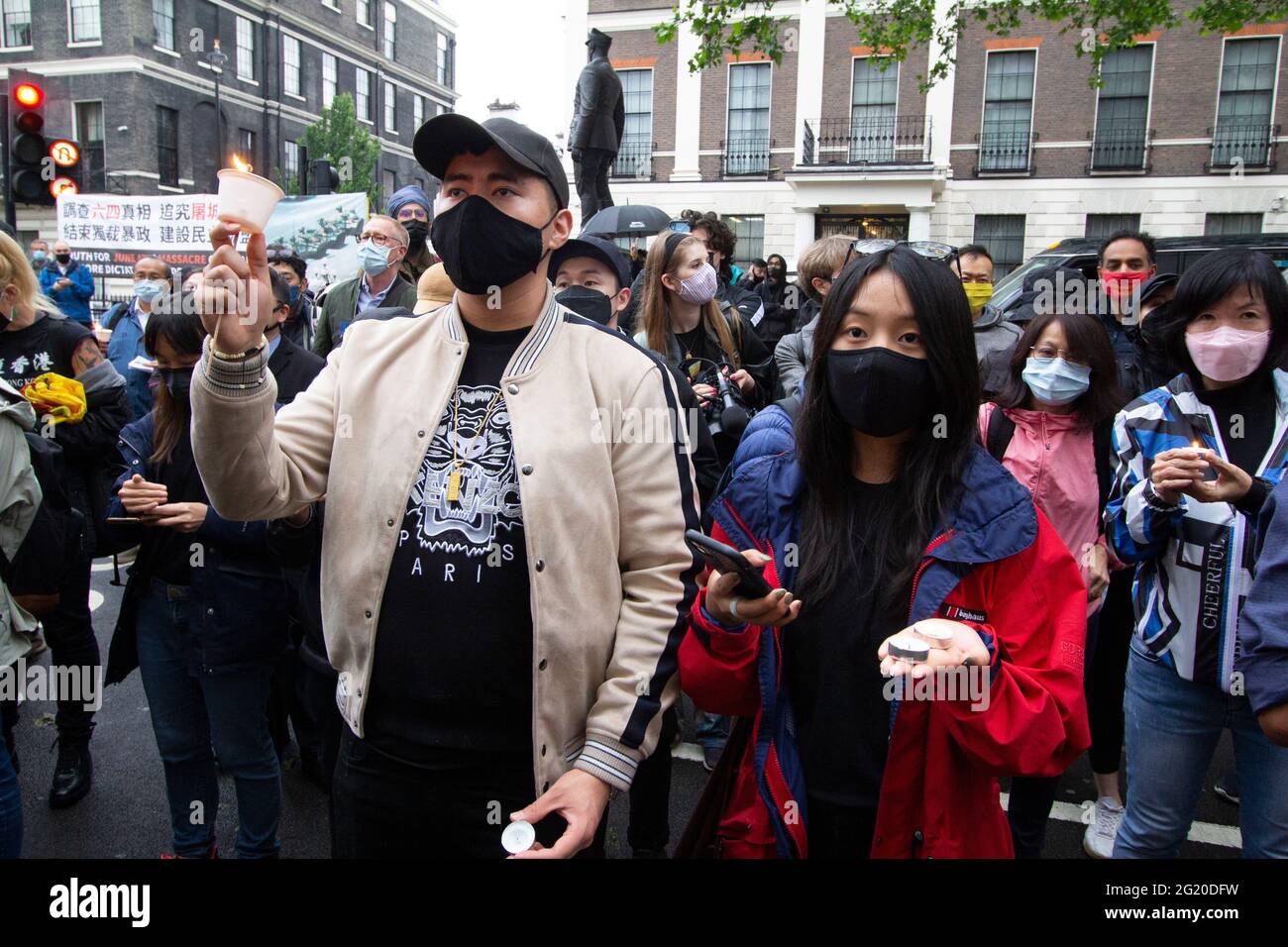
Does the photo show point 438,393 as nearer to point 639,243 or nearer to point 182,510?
point 182,510

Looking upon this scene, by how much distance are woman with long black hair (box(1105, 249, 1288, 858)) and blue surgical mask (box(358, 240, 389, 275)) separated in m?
4.62

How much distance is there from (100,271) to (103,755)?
36.4 ft

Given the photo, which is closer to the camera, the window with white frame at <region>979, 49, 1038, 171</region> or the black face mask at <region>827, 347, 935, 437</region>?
the black face mask at <region>827, 347, 935, 437</region>

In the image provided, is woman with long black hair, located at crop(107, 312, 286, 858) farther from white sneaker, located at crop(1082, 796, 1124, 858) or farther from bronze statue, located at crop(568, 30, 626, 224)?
bronze statue, located at crop(568, 30, 626, 224)

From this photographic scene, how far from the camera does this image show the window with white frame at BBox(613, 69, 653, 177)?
86.0ft

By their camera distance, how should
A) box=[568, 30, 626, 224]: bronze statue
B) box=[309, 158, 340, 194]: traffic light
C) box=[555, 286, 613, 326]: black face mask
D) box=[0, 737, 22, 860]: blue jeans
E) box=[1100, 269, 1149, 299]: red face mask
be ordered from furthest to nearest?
box=[309, 158, 340, 194]: traffic light, box=[568, 30, 626, 224]: bronze statue, box=[1100, 269, 1149, 299]: red face mask, box=[555, 286, 613, 326]: black face mask, box=[0, 737, 22, 860]: blue jeans

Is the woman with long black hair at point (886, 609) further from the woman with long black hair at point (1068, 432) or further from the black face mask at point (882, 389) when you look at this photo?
the woman with long black hair at point (1068, 432)

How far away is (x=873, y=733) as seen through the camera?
1946 millimetres

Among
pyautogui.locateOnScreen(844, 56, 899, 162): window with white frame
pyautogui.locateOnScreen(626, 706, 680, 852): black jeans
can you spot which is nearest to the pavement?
pyautogui.locateOnScreen(626, 706, 680, 852): black jeans

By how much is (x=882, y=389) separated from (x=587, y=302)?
2247 millimetres

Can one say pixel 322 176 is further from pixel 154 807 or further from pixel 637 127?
pixel 637 127

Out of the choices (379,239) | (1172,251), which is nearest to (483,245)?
(379,239)

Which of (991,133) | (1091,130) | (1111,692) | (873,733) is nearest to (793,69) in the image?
(991,133)

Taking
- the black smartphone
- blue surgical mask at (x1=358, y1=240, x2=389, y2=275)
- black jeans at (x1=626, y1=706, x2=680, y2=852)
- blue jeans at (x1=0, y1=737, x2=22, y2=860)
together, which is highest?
blue surgical mask at (x1=358, y1=240, x2=389, y2=275)
